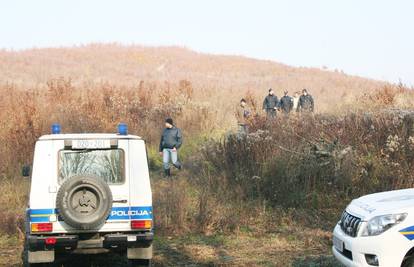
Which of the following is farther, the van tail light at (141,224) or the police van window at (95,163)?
the police van window at (95,163)

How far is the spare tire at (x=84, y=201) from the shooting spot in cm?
703

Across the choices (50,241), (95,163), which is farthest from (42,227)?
(95,163)

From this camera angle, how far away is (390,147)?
12.4 metres

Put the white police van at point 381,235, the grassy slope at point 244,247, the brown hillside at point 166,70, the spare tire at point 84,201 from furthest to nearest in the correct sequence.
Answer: the brown hillside at point 166,70 < the grassy slope at point 244,247 < the spare tire at point 84,201 < the white police van at point 381,235

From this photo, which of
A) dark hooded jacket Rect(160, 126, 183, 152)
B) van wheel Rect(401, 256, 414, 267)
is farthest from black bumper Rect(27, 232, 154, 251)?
dark hooded jacket Rect(160, 126, 183, 152)

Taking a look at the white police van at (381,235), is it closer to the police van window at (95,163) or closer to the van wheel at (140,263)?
the van wheel at (140,263)

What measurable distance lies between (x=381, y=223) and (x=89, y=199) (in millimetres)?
3295

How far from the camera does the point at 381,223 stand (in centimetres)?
613

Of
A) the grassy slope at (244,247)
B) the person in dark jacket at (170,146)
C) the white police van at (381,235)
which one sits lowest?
the grassy slope at (244,247)

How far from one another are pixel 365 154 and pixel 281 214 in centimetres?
263

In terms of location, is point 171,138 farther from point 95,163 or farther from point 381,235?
point 381,235

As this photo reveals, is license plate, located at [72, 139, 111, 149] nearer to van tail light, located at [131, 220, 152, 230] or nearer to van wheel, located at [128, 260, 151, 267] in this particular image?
van tail light, located at [131, 220, 152, 230]

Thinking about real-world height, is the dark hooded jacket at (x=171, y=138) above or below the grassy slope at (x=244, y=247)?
above

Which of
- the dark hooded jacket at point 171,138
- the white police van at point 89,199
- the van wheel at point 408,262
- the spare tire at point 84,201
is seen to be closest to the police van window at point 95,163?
the white police van at point 89,199
